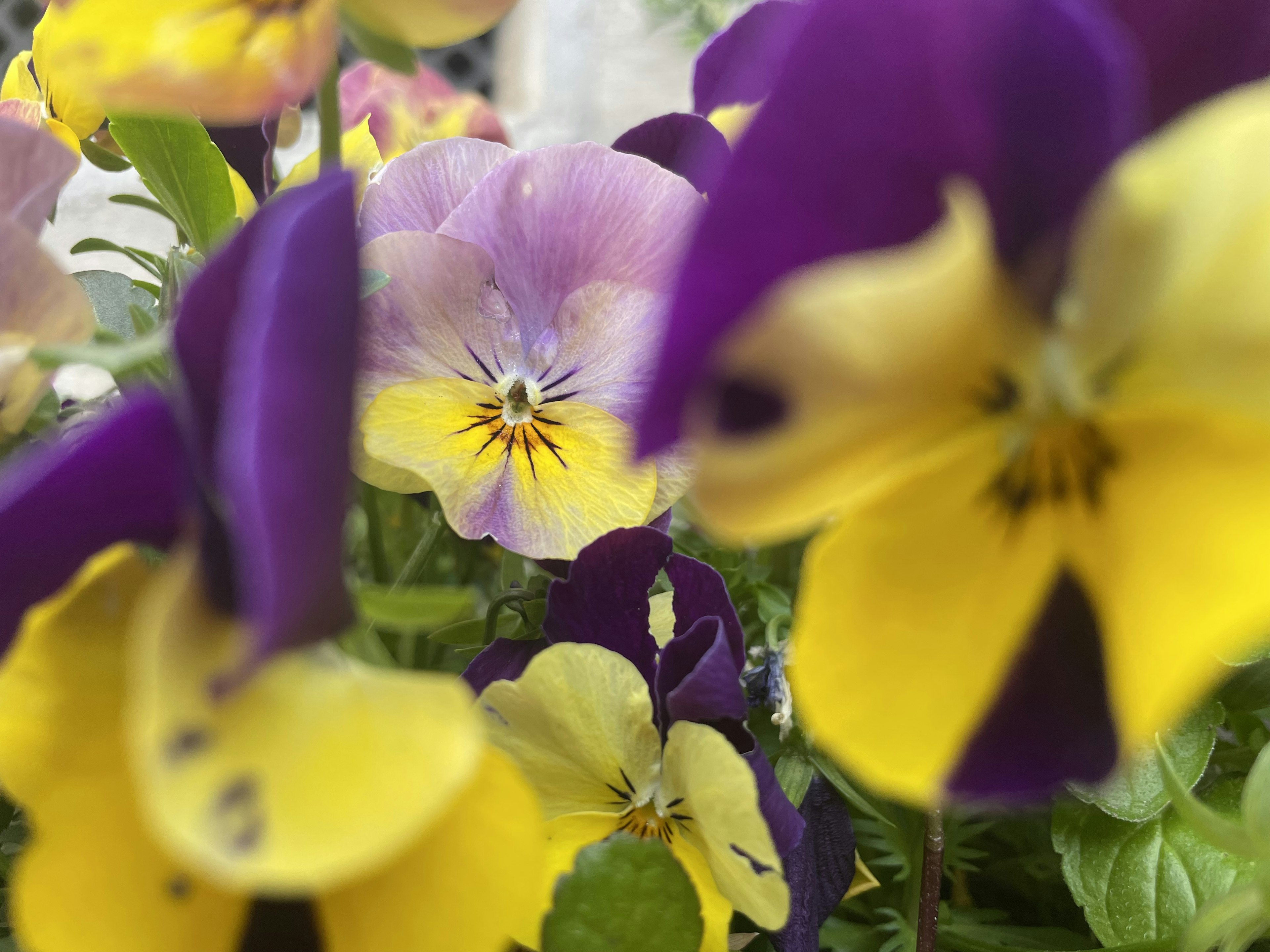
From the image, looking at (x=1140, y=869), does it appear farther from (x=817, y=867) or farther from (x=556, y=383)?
(x=556, y=383)

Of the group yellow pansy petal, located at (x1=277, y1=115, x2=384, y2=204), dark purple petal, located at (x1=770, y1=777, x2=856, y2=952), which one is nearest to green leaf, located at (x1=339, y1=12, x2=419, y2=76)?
yellow pansy petal, located at (x1=277, y1=115, x2=384, y2=204)

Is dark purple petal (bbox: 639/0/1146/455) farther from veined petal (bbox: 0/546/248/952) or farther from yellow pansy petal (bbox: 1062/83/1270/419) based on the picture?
veined petal (bbox: 0/546/248/952)

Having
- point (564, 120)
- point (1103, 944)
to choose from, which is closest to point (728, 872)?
point (1103, 944)

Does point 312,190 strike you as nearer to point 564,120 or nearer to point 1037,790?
point 1037,790

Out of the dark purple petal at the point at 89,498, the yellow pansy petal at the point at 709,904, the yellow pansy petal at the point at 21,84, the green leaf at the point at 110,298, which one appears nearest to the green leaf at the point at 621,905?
the yellow pansy petal at the point at 709,904

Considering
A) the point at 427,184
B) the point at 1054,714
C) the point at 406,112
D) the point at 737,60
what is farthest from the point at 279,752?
the point at 406,112
